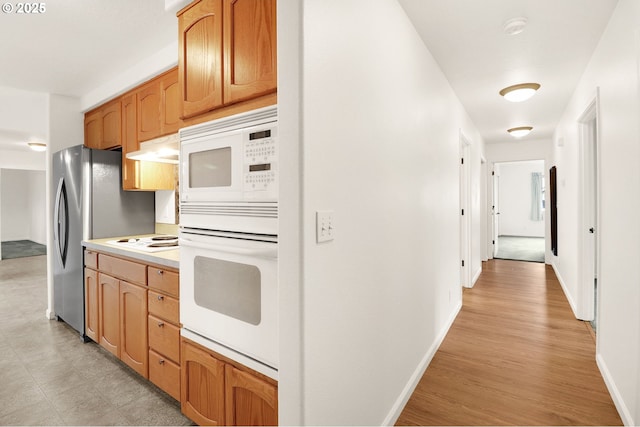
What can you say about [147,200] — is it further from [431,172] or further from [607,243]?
[607,243]

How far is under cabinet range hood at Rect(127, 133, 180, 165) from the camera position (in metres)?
2.39

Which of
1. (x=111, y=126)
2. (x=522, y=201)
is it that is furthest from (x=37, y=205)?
(x=522, y=201)

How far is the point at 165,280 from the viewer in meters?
1.95

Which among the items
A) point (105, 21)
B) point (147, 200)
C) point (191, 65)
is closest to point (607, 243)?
point (191, 65)

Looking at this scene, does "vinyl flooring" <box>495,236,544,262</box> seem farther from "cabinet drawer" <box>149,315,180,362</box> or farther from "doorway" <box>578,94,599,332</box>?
"cabinet drawer" <box>149,315,180,362</box>

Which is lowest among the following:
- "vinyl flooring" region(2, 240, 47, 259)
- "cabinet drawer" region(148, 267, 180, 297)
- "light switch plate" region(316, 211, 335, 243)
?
"vinyl flooring" region(2, 240, 47, 259)

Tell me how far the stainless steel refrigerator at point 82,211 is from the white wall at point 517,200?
1079 cm

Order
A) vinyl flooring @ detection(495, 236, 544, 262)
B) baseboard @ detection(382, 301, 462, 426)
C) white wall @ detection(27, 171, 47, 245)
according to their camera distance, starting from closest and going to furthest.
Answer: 1. baseboard @ detection(382, 301, 462, 426)
2. vinyl flooring @ detection(495, 236, 544, 262)
3. white wall @ detection(27, 171, 47, 245)

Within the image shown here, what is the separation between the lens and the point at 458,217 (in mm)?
3469

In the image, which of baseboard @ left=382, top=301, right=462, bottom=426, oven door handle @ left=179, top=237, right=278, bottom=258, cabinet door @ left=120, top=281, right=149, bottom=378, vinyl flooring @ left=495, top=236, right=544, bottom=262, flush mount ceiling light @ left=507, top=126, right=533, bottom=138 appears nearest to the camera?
oven door handle @ left=179, top=237, right=278, bottom=258

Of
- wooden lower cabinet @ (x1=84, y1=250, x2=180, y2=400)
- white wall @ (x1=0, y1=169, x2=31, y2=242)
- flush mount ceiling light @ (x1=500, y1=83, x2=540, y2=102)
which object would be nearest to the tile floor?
wooden lower cabinet @ (x1=84, y1=250, x2=180, y2=400)

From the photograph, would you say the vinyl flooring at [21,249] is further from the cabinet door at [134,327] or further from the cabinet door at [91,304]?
the cabinet door at [134,327]

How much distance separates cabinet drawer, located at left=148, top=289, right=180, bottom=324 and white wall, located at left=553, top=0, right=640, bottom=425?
7.84 feet

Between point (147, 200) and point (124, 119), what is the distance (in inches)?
32.5
